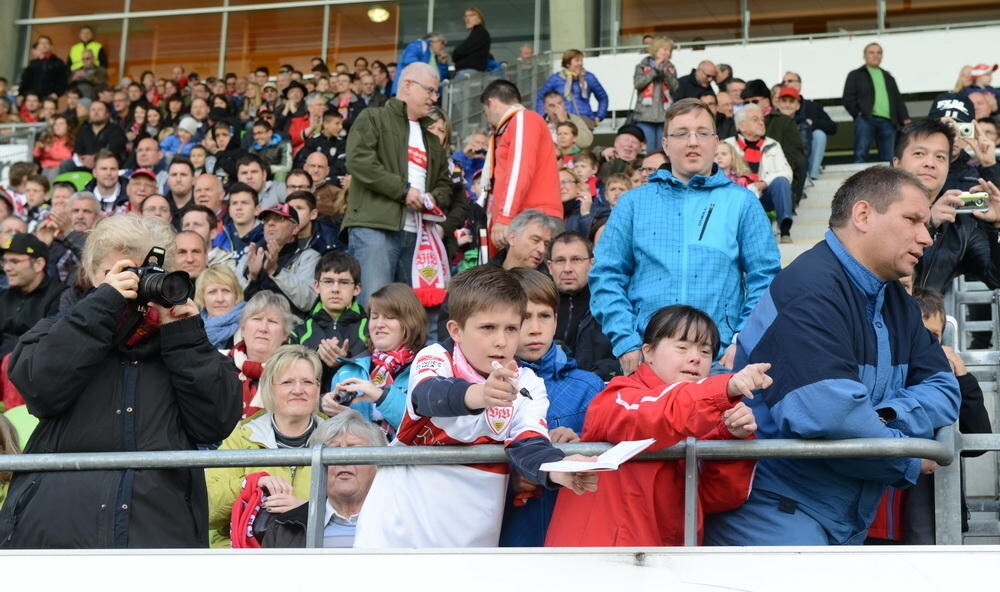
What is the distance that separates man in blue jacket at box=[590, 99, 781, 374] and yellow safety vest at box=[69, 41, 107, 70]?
17.8 m

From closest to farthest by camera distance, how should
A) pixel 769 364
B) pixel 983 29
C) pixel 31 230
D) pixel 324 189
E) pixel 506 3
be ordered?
pixel 769 364, pixel 324 189, pixel 31 230, pixel 983 29, pixel 506 3

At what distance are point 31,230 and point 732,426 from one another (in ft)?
33.5

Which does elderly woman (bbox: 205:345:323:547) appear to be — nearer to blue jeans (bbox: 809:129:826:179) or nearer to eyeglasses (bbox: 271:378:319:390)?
eyeglasses (bbox: 271:378:319:390)

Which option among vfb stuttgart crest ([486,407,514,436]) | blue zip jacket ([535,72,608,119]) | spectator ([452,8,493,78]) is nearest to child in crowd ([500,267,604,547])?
vfb stuttgart crest ([486,407,514,436])

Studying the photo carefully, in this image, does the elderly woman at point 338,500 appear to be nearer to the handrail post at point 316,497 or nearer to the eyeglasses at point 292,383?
the eyeglasses at point 292,383

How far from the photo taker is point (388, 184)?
8.09 metres

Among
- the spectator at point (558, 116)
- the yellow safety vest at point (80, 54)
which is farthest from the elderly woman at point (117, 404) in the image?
the yellow safety vest at point (80, 54)

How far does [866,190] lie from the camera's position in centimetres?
405

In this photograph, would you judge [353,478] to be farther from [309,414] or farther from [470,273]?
[470,273]

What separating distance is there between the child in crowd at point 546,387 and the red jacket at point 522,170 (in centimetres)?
280

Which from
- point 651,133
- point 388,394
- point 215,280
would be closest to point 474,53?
point 651,133

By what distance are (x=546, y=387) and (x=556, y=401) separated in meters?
0.08

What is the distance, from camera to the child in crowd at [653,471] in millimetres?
3631

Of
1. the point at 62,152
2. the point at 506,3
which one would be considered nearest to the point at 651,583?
Answer: the point at 62,152
